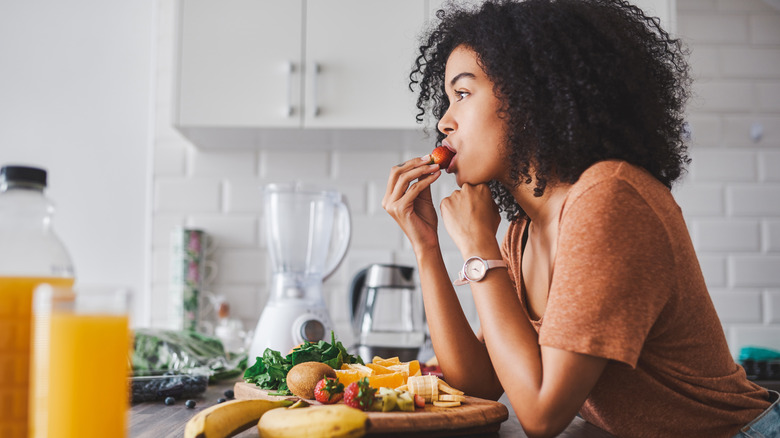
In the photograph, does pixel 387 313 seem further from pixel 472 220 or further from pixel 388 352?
pixel 472 220

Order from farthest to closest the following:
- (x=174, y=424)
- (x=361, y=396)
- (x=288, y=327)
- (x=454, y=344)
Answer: (x=288, y=327) < (x=454, y=344) < (x=174, y=424) < (x=361, y=396)

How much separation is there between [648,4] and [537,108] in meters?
1.26

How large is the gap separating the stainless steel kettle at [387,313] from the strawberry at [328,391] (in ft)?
2.51

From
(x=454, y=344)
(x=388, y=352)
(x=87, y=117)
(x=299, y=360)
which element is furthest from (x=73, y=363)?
(x=87, y=117)

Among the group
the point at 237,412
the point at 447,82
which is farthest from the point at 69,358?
the point at 447,82

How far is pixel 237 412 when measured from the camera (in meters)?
0.73

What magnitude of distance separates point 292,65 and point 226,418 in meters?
1.54

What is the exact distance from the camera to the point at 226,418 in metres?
0.70

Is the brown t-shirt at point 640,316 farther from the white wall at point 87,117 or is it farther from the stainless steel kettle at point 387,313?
the white wall at point 87,117

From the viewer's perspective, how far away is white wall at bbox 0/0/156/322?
2330 mm

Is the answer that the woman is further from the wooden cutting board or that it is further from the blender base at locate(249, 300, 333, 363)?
the blender base at locate(249, 300, 333, 363)

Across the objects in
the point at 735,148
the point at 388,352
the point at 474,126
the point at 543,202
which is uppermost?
the point at 735,148

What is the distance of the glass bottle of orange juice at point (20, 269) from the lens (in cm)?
53

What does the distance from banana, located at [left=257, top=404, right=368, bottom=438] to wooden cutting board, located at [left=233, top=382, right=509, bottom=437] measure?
0.08 ft
